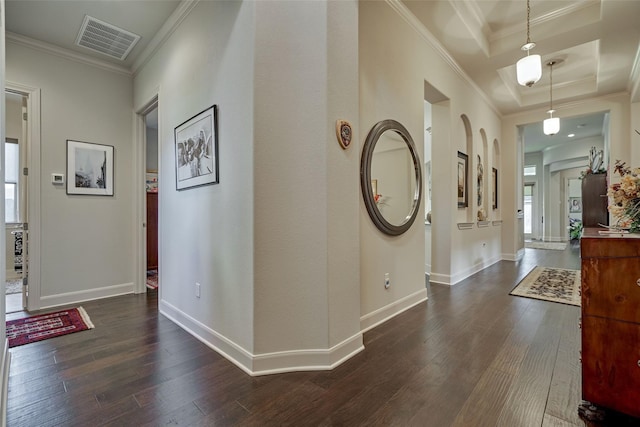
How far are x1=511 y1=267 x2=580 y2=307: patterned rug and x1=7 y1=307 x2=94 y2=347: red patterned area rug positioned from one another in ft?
15.0

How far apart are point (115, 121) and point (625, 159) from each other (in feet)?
25.8

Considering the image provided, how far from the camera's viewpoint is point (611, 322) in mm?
1341

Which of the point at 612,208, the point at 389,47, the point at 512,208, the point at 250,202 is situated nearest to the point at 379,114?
the point at 389,47

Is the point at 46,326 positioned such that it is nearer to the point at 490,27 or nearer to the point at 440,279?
the point at 440,279

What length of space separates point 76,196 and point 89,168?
358 mm

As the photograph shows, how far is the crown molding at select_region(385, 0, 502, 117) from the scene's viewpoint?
2889 millimetres

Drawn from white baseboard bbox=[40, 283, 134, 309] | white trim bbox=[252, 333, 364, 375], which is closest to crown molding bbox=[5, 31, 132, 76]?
white baseboard bbox=[40, 283, 134, 309]

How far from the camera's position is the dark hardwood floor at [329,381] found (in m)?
1.43

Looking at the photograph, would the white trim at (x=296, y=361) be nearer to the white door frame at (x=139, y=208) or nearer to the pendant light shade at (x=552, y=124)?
the white door frame at (x=139, y=208)

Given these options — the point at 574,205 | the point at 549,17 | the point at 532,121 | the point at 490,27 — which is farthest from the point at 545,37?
the point at 574,205

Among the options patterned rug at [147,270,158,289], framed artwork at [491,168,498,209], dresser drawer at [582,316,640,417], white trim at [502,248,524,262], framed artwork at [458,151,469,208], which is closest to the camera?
dresser drawer at [582,316,640,417]

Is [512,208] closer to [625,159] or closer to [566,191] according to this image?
[625,159]

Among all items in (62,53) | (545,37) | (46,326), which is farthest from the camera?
(545,37)

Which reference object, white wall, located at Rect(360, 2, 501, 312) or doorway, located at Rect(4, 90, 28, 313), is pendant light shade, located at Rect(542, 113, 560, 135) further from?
doorway, located at Rect(4, 90, 28, 313)
